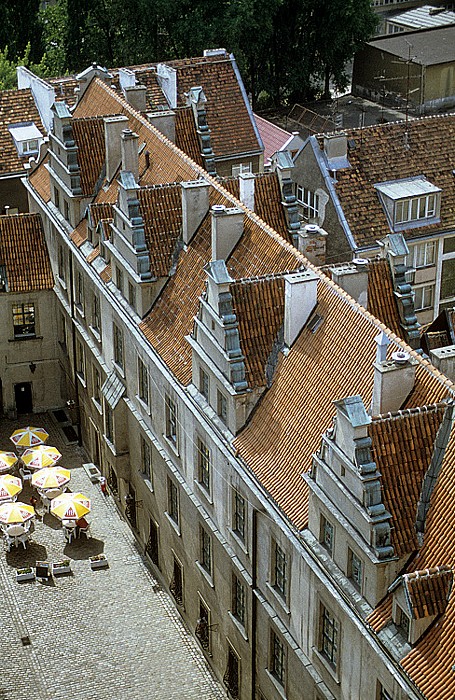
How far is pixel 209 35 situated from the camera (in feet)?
383

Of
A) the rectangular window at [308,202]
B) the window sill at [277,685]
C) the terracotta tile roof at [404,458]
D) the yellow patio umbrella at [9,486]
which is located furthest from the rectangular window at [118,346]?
the terracotta tile roof at [404,458]

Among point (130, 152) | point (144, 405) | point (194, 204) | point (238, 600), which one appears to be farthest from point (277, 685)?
point (130, 152)

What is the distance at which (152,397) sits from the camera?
62438mm

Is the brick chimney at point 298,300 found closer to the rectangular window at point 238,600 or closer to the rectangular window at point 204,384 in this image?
the rectangular window at point 204,384

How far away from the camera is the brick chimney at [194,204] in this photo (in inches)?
2381

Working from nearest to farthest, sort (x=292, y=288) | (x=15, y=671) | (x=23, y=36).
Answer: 1. (x=292, y=288)
2. (x=15, y=671)
3. (x=23, y=36)

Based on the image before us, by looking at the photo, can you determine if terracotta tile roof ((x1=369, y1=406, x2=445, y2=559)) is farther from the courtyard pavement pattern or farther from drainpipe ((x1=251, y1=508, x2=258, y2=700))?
the courtyard pavement pattern

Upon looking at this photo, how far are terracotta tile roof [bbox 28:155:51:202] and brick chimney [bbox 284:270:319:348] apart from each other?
106ft

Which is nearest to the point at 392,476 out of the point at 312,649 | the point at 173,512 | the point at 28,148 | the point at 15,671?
the point at 312,649

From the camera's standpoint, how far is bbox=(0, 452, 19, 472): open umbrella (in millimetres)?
73312

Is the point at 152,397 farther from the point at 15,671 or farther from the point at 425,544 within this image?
the point at 425,544

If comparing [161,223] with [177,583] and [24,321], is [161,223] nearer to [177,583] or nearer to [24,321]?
[177,583]

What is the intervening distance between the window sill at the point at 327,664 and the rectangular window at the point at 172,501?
1583 cm

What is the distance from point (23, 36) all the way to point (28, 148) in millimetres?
36721
